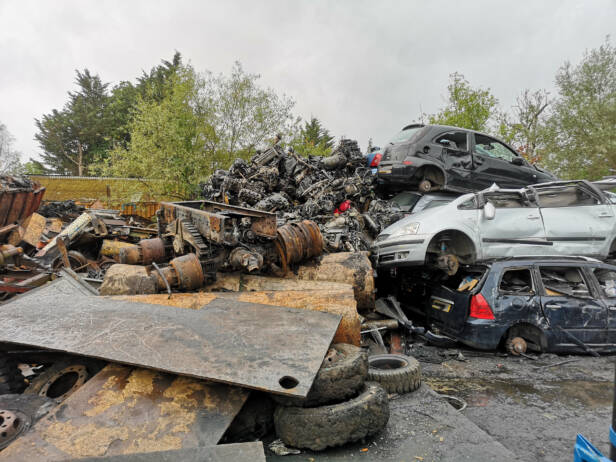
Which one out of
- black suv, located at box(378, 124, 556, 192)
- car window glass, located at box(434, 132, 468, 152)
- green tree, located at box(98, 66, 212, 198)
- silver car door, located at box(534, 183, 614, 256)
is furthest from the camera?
green tree, located at box(98, 66, 212, 198)

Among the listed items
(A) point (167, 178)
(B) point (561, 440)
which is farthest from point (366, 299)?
(A) point (167, 178)

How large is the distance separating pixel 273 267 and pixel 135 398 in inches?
103

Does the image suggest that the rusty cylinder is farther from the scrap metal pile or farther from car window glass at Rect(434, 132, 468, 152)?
car window glass at Rect(434, 132, 468, 152)

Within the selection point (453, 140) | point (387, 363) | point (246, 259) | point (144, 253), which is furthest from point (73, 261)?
point (453, 140)

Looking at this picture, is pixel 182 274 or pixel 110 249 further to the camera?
pixel 110 249

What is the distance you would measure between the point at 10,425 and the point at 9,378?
3.17 ft

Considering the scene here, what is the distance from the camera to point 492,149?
8.33 meters

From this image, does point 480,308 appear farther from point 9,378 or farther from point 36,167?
point 36,167

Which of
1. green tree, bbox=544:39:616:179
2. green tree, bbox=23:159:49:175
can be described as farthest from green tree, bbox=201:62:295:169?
green tree, bbox=23:159:49:175

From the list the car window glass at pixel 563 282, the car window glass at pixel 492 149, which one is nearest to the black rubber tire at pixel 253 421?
the car window glass at pixel 563 282

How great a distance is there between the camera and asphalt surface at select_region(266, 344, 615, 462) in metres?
2.21

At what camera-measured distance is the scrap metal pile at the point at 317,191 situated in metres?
7.03

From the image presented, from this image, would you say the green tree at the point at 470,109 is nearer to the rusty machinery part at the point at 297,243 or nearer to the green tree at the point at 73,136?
the rusty machinery part at the point at 297,243

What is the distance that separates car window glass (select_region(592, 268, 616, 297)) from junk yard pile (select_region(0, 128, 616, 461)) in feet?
0.09
